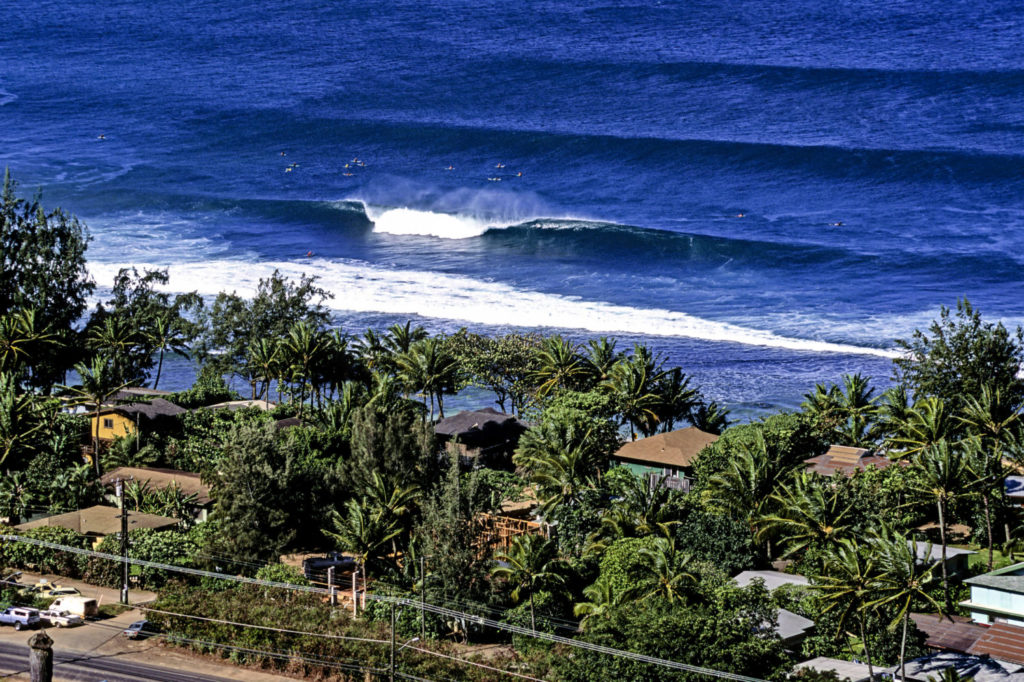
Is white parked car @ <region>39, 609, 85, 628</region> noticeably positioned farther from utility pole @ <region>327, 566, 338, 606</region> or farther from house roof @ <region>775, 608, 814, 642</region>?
house roof @ <region>775, 608, 814, 642</region>

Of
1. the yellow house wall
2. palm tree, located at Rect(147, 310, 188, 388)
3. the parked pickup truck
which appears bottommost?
the parked pickup truck

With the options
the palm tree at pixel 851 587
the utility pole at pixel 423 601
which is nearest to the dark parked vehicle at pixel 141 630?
the utility pole at pixel 423 601

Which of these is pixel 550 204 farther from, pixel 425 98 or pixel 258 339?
pixel 258 339

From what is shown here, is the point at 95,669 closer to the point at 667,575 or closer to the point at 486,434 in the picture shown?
the point at 667,575

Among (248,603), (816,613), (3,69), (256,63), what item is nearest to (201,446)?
(248,603)

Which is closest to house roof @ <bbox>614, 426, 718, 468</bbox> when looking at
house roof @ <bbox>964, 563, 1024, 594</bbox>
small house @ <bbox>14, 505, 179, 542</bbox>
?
house roof @ <bbox>964, 563, 1024, 594</bbox>
